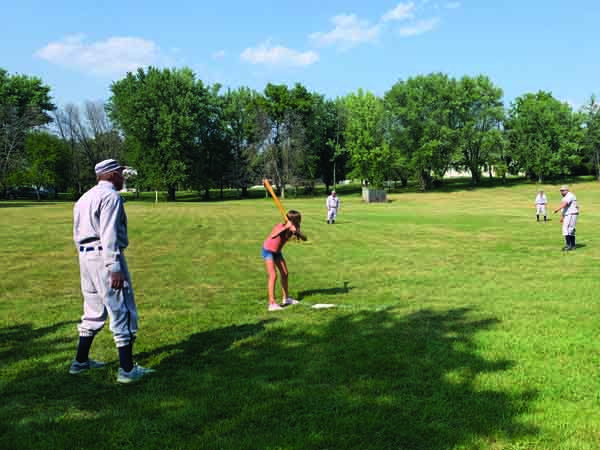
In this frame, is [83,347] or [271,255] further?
[271,255]

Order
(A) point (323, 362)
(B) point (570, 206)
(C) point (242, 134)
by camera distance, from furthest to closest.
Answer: (C) point (242, 134)
(B) point (570, 206)
(A) point (323, 362)

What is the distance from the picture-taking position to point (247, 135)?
8088cm

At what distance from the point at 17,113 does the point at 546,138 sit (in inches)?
3162

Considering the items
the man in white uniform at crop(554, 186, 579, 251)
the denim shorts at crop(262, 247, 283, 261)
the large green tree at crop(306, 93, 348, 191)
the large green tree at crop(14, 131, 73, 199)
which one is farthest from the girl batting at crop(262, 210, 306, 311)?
the large green tree at crop(306, 93, 348, 191)

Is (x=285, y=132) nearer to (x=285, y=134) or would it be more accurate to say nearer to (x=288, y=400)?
(x=285, y=134)

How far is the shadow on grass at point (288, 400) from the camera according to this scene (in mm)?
4211

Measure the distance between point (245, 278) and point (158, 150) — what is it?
5913 cm

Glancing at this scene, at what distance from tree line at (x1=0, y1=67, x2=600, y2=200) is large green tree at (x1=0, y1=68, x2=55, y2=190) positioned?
9.7 inches

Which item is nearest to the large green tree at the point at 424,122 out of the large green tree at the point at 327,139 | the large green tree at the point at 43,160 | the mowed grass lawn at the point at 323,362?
the large green tree at the point at 327,139

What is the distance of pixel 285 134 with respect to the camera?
7738cm

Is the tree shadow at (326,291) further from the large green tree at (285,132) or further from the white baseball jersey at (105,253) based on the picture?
the large green tree at (285,132)

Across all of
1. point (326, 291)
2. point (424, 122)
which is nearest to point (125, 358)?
point (326, 291)

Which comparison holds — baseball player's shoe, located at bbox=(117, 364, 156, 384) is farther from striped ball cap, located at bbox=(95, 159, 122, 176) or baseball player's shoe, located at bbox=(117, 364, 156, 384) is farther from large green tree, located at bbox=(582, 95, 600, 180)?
large green tree, located at bbox=(582, 95, 600, 180)

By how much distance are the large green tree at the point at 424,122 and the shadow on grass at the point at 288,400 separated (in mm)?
72878
